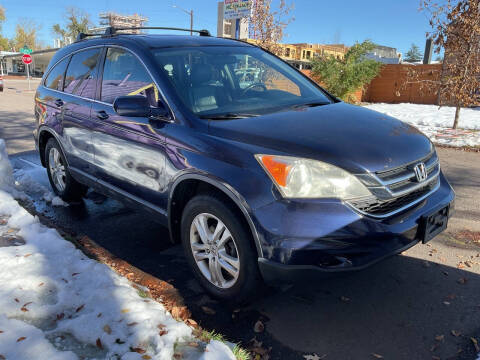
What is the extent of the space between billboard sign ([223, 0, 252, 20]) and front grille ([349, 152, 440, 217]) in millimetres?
13908

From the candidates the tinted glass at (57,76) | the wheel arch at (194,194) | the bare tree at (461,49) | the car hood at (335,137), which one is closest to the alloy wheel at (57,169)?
the tinted glass at (57,76)

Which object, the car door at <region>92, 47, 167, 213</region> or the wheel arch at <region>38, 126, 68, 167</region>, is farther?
the wheel arch at <region>38, 126, 68, 167</region>

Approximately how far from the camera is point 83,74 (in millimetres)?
4406

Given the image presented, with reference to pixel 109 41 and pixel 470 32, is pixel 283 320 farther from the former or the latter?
pixel 470 32

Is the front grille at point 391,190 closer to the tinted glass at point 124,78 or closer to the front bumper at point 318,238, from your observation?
the front bumper at point 318,238

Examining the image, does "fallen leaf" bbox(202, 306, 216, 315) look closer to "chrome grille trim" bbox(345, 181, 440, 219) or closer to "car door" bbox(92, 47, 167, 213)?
"car door" bbox(92, 47, 167, 213)

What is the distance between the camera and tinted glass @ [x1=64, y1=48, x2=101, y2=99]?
4.19 metres

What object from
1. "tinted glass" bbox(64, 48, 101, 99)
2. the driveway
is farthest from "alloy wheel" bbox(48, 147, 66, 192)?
the driveway

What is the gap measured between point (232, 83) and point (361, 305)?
205cm

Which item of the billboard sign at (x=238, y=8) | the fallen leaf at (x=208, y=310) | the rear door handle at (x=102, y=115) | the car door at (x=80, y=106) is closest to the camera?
the fallen leaf at (x=208, y=310)

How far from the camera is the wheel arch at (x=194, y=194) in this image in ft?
8.25

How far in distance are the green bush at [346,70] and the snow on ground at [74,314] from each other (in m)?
17.8

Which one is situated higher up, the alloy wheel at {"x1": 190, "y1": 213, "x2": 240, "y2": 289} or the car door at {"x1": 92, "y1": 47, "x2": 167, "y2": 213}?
the car door at {"x1": 92, "y1": 47, "x2": 167, "y2": 213}

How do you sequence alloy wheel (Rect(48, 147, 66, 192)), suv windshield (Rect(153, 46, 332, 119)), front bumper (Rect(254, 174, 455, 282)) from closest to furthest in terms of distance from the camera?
front bumper (Rect(254, 174, 455, 282)) → suv windshield (Rect(153, 46, 332, 119)) → alloy wheel (Rect(48, 147, 66, 192))
